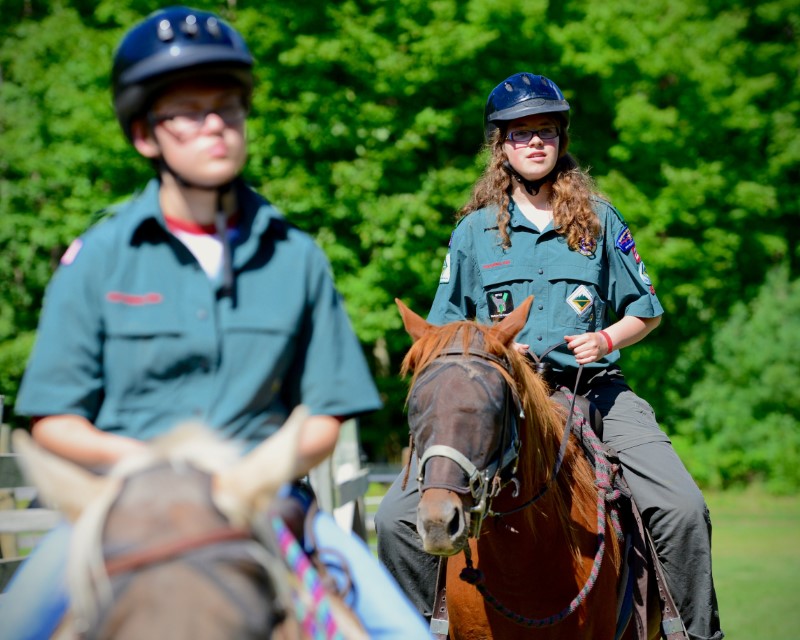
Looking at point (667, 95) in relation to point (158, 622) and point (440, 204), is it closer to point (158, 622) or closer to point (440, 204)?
point (440, 204)

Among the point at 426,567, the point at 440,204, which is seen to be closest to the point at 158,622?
the point at 426,567

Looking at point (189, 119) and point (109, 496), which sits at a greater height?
point (189, 119)

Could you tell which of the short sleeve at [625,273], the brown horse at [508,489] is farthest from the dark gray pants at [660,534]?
the short sleeve at [625,273]

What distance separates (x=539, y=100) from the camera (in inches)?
238

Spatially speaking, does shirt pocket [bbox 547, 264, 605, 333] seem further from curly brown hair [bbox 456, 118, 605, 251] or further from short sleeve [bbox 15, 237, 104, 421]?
short sleeve [bbox 15, 237, 104, 421]

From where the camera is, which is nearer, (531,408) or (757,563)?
(531,408)

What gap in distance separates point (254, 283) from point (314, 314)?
0.19 metres

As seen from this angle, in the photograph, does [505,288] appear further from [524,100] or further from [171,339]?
[171,339]

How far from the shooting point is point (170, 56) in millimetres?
2934

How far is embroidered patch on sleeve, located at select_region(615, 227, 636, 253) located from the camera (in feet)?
20.1

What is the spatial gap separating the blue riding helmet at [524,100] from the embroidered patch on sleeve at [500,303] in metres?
0.94

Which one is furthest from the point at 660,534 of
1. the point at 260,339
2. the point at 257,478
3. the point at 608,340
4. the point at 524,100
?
the point at 257,478

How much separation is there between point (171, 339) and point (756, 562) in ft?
49.8

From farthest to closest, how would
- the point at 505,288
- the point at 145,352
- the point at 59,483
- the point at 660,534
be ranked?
1. the point at 505,288
2. the point at 660,534
3. the point at 145,352
4. the point at 59,483
